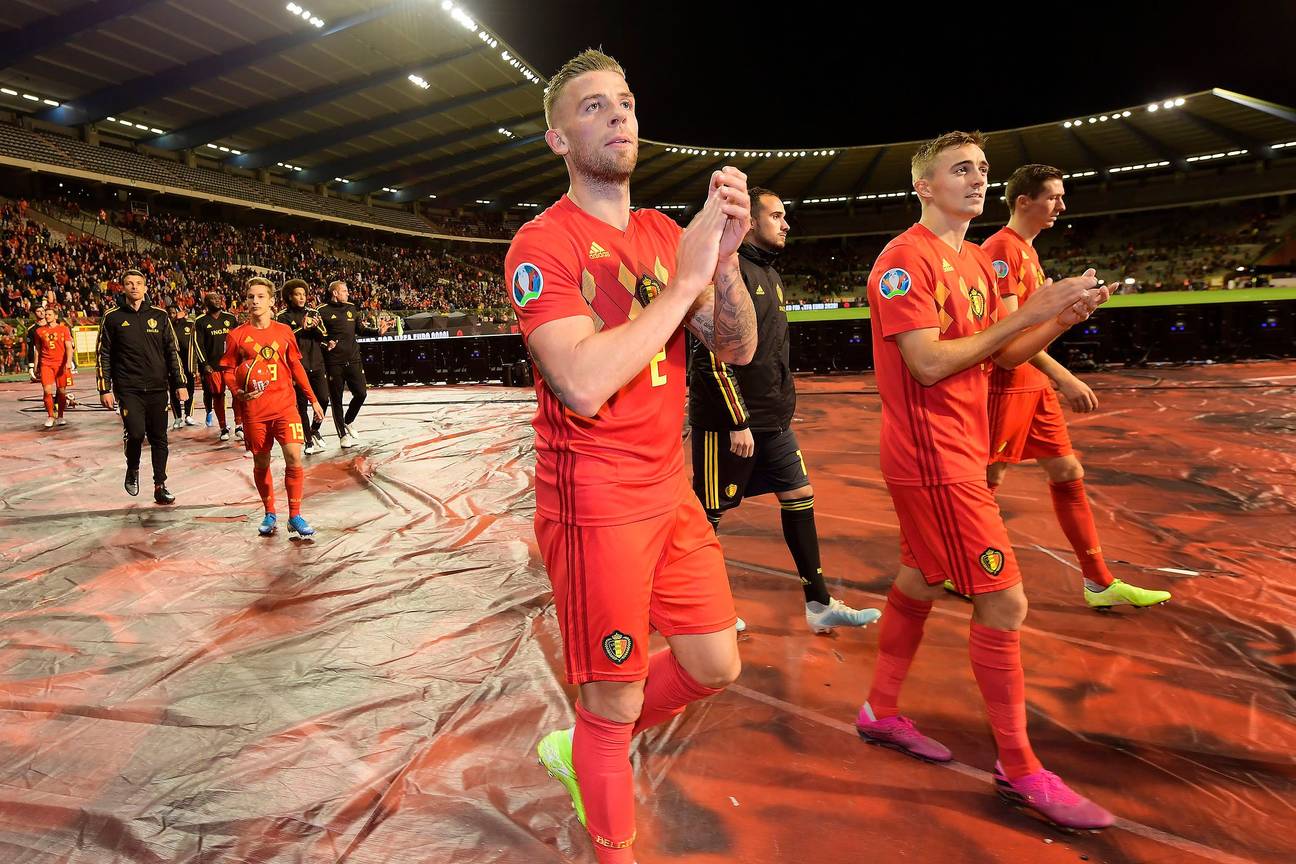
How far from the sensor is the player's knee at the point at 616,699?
1.85 m

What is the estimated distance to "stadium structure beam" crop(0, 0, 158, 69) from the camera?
21.2 meters

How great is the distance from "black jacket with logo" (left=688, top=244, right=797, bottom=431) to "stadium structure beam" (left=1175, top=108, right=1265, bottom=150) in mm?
42083

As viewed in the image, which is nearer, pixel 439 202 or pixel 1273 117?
pixel 1273 117

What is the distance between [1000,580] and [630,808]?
1346 mm

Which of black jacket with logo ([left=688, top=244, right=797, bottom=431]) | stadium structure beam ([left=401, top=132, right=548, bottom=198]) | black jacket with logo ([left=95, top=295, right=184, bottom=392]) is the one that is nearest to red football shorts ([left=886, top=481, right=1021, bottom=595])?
black jacket with logo ([left=688, top=244, right=797, bottom=431])

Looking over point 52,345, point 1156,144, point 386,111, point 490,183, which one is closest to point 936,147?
point 52,345

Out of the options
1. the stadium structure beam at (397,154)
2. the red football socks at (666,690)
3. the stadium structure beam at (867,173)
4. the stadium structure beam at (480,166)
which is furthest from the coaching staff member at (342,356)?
the stadium structure beam at (867,173)

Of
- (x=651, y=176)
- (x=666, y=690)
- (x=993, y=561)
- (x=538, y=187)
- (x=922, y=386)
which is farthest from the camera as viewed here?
(x=538, y=187)

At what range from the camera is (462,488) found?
6906 mm

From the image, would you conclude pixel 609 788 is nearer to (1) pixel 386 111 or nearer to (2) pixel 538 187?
(1) pixel 386 111

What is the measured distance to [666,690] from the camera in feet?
6.68

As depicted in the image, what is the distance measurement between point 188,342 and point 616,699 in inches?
516

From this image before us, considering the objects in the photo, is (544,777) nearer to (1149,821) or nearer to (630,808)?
(630,808)

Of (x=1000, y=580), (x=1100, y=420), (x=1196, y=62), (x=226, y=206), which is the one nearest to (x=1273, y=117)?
(x=1196, y=62)
